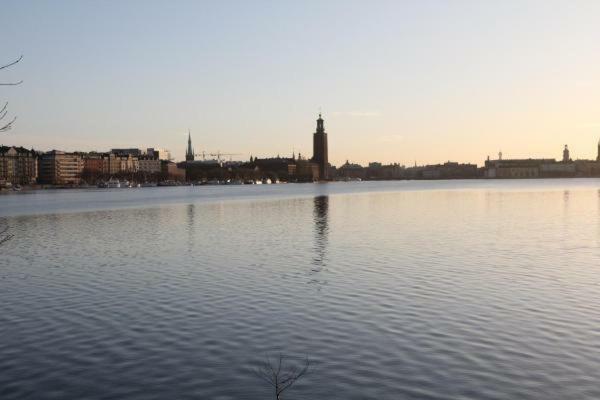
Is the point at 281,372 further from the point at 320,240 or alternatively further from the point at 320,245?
the point at 320,240

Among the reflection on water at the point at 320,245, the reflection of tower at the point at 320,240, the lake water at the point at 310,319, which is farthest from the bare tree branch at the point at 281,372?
the reflection of tower at the point at 320,240

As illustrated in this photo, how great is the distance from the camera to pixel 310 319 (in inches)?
804

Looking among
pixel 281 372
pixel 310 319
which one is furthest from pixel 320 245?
pixel 281 372

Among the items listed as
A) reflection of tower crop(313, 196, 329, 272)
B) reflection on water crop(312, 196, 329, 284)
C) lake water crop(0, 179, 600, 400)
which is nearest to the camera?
lake water crop(0, 179, 600, 400)

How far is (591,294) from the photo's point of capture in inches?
925

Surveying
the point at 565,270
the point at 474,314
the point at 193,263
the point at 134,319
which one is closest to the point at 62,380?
the point at 134,319

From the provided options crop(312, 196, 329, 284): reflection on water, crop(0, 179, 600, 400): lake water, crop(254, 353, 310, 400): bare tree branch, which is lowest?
crop(254, 353, 310, 400): bare tree branch

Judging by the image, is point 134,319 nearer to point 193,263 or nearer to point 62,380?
point 62,380

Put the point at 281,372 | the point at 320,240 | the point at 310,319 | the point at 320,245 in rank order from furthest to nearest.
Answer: the point at 320,240 < the point at 320,245 < the point at 310,319 < the point at 281,372

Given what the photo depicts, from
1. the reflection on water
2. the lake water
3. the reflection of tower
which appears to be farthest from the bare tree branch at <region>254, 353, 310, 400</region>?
the reflection of tower

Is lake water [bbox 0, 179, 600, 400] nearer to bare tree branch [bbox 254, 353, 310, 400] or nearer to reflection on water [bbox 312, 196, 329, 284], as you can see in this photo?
bare tree branch [bbox 254, 353, 310, 400]

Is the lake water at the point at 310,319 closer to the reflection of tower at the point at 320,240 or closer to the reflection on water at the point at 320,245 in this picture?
the reflection on water at the point at 320,245

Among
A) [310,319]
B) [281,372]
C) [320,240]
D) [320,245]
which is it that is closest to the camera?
[281,372]

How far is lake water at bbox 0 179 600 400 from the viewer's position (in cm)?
1443
